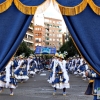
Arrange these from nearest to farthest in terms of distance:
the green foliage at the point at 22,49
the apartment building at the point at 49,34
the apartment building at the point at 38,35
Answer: the green foliage at the point at 22,49, the apartment building at the point at 38,35, the apartment building at the point at 49,34

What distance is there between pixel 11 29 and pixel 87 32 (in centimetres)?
194

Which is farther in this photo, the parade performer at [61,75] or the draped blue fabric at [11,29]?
the parade performer at [61,75]

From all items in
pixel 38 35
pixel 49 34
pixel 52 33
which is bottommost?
pixel 38 35

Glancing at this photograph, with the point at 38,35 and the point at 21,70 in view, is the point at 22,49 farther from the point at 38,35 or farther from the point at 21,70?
the point at 38,35

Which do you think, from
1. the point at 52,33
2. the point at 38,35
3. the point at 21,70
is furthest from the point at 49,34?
the point at 21,70

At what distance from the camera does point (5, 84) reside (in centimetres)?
1545

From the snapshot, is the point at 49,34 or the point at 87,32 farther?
the point at 49,34

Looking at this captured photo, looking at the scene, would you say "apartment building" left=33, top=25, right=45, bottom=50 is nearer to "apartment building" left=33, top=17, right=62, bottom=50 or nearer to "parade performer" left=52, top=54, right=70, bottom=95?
"apartment building" left=33, top=17, right=62, bottom=50

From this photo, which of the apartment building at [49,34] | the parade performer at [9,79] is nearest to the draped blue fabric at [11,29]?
the parade performer at [9,79]

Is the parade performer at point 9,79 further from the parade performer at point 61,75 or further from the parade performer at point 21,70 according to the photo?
the parade performer at point 21,70

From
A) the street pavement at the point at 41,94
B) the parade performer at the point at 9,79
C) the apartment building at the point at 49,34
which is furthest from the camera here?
the apartment building at the point at 49,34

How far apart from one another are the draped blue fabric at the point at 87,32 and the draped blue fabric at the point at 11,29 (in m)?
1.01

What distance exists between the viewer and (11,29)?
8.37 metres

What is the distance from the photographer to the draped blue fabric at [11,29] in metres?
8.28
